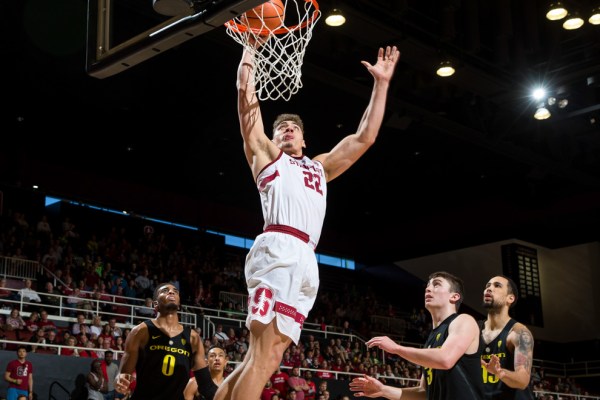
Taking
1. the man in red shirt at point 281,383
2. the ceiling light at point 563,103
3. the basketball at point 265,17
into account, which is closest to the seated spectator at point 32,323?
the man in red shirt at point 281,383

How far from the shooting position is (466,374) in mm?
5277


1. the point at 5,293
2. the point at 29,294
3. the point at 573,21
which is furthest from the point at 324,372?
the point at 573,21

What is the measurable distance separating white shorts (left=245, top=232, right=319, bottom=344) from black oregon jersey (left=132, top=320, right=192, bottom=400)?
2905 millimetres

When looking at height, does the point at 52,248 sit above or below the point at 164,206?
below

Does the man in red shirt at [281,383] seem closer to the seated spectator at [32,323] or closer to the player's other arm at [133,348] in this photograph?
the seated spectator at [32,323]

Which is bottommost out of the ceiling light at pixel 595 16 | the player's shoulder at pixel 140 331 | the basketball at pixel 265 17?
the player's shoulder at pixel 140 331

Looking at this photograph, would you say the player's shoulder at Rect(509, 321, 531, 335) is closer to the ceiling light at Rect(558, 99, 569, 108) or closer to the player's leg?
the player's leg

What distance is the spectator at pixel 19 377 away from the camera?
1281cm

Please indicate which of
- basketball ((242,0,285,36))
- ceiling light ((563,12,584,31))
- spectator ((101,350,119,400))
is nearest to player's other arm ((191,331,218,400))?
basketball ((242,0,285,36))

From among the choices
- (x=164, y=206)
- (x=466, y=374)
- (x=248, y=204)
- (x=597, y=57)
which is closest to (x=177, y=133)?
(x=164, y=206)

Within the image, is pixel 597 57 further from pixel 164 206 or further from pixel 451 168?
pixel 164 206

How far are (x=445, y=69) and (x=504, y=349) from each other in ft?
33.6

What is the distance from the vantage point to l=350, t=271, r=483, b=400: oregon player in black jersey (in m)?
5.04

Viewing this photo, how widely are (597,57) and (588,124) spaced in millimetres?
3637
